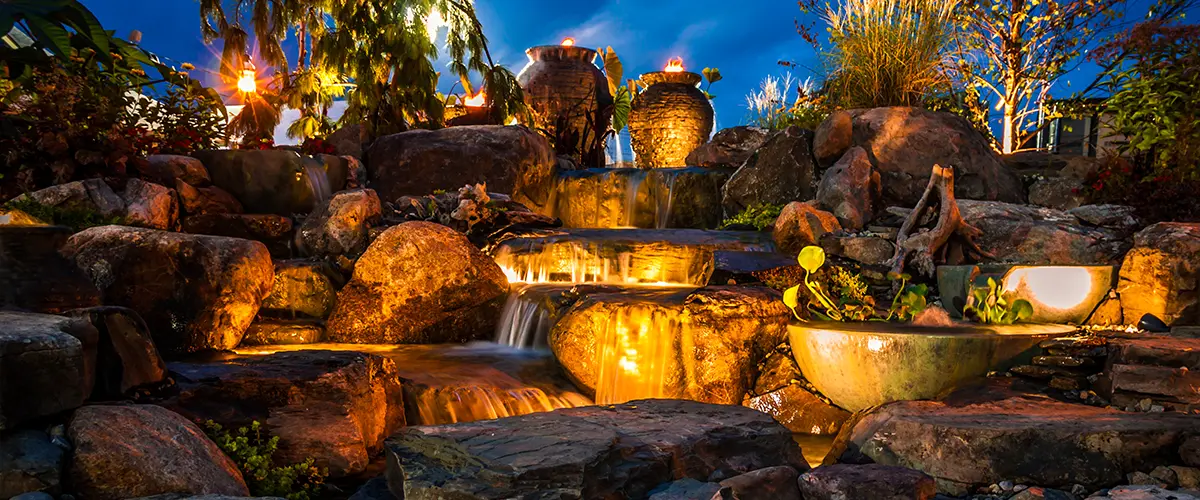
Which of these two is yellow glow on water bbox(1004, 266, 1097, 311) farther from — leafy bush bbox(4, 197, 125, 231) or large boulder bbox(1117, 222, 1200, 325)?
leafy bush bbox(4, 197, 125, 231)

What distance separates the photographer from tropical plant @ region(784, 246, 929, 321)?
5.61 metres

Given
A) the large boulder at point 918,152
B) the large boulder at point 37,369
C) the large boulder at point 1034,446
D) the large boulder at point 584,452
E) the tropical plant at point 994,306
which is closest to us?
the large boulder at point 584,452

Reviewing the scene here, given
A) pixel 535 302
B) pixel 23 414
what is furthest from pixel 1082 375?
pixel 23 414

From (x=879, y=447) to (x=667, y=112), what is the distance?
12380 mm

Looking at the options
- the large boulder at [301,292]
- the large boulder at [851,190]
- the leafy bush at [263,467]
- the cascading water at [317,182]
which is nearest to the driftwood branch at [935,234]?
the large boulder at [851,190]

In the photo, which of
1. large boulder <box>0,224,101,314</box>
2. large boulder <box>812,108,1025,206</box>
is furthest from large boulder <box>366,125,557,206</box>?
large boulder <box>0,224,101,314</box>

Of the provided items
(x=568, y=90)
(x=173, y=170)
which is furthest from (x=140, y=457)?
(x=568, y=90)

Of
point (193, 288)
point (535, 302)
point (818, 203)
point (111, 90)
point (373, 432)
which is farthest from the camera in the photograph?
point (818, 203)

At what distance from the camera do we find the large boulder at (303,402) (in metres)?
4.42

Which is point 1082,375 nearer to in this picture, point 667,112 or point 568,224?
point 568,224

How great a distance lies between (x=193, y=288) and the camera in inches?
244

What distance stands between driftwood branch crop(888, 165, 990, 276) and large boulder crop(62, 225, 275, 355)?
5.60 m

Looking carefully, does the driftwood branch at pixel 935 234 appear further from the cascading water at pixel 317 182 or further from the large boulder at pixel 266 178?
the large boulder at pixel 266 178

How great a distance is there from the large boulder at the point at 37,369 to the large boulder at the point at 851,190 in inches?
273
